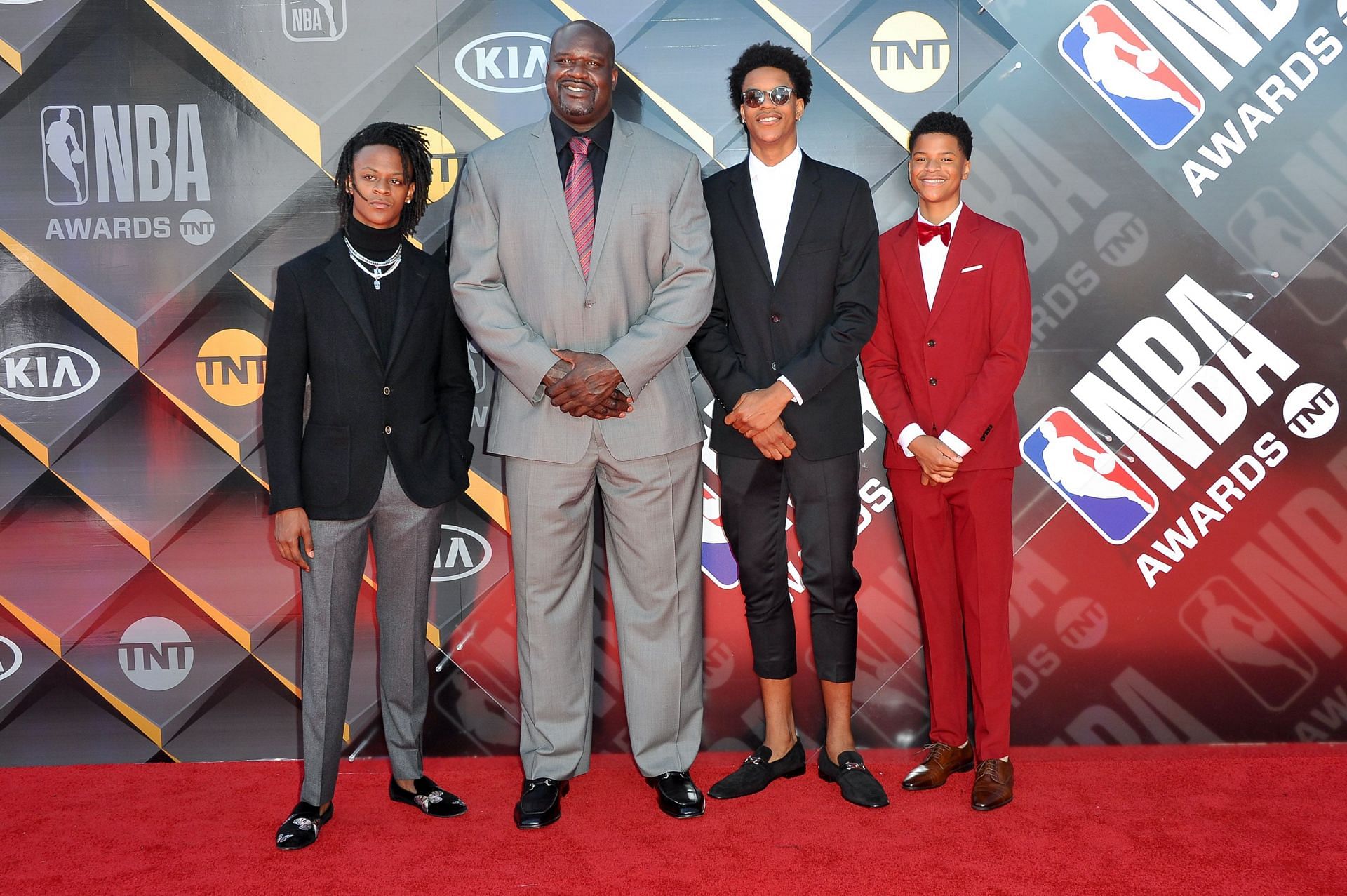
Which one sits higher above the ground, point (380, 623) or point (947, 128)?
point (947, 128)

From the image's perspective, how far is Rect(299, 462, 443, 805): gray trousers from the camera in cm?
269

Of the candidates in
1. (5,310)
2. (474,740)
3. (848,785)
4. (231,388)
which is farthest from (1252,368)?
(5,310)

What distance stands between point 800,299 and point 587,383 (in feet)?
2.24

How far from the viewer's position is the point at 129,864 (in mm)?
2623

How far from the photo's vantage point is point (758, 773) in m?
2.99

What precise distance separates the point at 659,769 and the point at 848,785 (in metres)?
0.53

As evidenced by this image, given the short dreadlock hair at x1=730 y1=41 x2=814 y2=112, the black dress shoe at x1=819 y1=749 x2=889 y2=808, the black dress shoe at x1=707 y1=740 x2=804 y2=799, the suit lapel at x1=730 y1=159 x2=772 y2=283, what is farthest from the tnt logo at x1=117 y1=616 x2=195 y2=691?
the short dreadlock hair at x1=730 y1=41 x2=814 y2=112

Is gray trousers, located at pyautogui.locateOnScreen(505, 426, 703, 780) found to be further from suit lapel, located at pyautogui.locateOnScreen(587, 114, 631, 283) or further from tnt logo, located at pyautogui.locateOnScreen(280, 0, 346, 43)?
tnt logo, located at pyautogui.locateOnScreen(280, 0, 346, 43)

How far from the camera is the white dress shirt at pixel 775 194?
9.73ft

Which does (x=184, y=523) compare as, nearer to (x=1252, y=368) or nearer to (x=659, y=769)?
(x=659, y=769)

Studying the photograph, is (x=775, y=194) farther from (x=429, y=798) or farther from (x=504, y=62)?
(x=429, y=798)

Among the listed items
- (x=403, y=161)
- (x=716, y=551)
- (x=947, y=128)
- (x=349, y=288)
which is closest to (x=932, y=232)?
(x=947, y=128)

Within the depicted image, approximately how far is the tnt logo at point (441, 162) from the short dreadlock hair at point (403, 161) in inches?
16.4

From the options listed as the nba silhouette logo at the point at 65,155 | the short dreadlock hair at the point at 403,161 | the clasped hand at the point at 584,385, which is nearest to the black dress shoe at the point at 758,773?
the clasped hand at the point at 584,385
